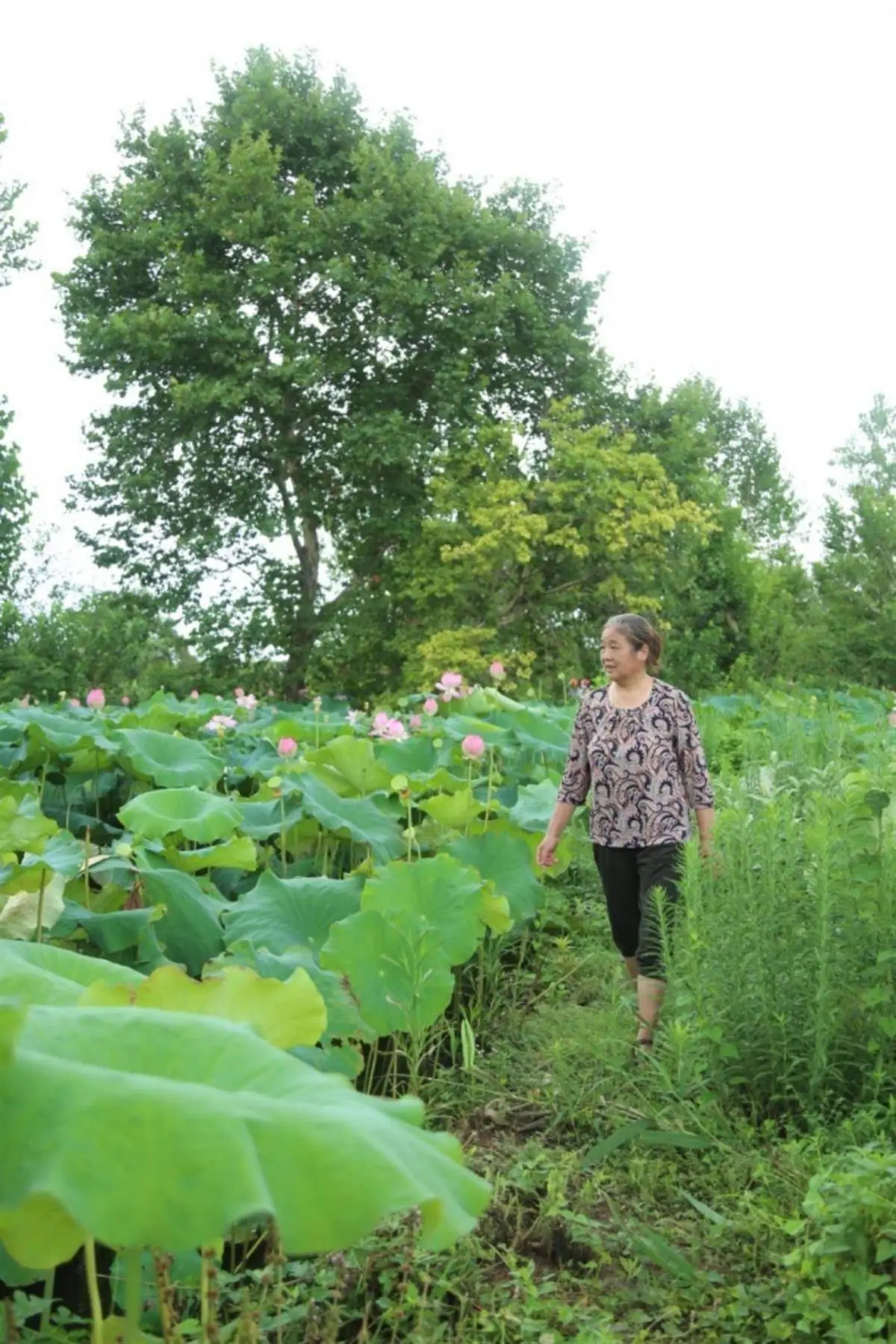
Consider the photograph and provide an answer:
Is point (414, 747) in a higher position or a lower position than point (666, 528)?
lower

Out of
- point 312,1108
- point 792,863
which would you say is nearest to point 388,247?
point 792,863

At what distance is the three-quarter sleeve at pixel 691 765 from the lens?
4508 millimetres

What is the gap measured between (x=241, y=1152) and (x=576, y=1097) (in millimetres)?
2963

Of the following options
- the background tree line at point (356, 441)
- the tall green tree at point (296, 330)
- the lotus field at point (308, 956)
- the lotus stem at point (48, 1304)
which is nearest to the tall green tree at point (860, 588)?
the background tree line at point (356, 441)

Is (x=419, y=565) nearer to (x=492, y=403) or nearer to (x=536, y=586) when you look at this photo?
(x=536, y=586)

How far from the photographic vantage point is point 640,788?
445 centimetres

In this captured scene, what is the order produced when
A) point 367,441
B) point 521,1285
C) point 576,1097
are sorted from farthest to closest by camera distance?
point 367,441 → point 576,1097 → point 521,1285

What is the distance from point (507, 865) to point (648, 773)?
70cm

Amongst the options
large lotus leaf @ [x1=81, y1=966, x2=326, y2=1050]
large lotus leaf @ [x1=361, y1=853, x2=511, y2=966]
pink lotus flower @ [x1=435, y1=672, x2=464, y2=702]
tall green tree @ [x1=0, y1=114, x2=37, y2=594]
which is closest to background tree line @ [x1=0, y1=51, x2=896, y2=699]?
tall green tree @ [x1=0, y1=114, x2=37, y2=594]

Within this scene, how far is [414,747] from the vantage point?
20.1 ft

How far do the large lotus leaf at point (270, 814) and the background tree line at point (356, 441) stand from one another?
13.9 metres

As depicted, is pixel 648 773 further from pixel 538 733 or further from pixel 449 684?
pixel 449 684

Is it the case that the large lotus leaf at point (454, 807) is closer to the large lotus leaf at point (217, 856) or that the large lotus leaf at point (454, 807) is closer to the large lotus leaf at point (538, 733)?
the large lotus leaf at point (217, 856)

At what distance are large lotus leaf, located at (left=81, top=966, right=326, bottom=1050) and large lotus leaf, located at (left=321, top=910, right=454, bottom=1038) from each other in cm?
178
